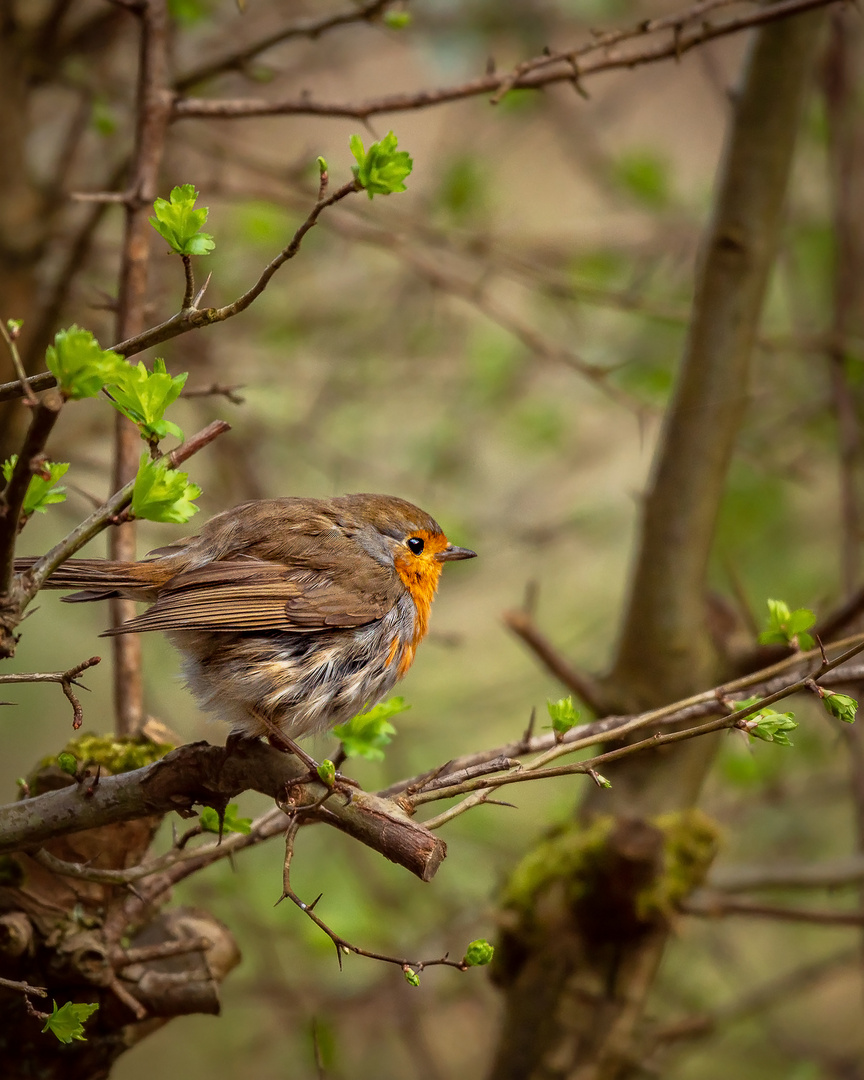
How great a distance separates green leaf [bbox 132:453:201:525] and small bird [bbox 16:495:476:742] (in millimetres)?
666

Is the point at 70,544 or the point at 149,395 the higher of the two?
the point at 149,395

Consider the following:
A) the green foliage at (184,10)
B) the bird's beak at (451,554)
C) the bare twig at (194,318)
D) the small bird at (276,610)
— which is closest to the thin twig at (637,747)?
the small bird at (276,610)

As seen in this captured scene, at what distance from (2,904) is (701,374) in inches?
92.1

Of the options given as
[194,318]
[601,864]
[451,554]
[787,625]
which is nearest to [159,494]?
[194,318]

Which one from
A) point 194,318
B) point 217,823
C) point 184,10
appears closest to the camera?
point 194,318

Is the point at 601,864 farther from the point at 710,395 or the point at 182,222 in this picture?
the point at 182,222

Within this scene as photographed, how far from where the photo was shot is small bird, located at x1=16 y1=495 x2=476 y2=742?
93.6 inches

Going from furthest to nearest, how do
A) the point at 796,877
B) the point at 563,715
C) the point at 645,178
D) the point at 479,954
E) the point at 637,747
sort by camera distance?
the point at 645,178 → the point at 796,877 → the point at 563,715 → the point at 637,747 → the point at 479,954

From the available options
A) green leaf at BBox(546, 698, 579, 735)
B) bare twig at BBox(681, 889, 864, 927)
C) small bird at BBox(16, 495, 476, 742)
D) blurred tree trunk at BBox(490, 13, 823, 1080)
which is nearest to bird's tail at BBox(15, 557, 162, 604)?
small bird at BBox(16, 495, 476, 742)

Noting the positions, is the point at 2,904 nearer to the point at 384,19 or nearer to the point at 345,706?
the point at 345,706

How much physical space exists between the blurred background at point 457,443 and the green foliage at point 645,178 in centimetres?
2

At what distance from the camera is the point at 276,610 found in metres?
2.48

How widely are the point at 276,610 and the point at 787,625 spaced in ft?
3.67

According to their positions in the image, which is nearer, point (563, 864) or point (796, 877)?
point (563, 864)
